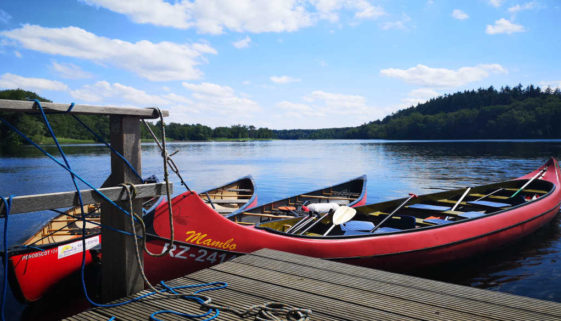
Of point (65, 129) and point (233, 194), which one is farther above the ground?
point (65, 129)

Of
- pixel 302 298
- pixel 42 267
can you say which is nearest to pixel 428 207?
pixel 302 298

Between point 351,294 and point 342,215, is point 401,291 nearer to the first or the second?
point 351,294

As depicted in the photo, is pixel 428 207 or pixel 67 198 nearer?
pixel 67 198

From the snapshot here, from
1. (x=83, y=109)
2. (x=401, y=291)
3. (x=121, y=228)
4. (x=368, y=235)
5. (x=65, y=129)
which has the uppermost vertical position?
(x=65, y=129)

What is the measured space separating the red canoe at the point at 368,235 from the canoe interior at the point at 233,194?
4.95 meters

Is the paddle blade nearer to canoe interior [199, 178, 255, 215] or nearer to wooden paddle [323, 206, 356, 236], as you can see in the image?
wooden paddle [323, 206, 356, 236]

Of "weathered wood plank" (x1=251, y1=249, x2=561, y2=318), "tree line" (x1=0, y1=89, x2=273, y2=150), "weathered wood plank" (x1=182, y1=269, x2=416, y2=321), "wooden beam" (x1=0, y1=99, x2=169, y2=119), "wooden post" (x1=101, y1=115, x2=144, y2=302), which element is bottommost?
"weathered wood plank" (x1=251, y1=249, x2=561, y2=318)

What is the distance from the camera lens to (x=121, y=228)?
3799mm

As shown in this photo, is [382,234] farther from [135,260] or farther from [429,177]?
[429,177]

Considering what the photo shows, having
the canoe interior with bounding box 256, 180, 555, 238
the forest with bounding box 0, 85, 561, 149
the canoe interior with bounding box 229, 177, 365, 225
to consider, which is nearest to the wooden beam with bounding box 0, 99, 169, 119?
the canoe interior with bounding box 256, 180, 555, 238

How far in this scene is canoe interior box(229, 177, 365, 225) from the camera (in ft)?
35.0

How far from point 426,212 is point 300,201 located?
454 cm

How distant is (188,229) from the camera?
6.03 metres

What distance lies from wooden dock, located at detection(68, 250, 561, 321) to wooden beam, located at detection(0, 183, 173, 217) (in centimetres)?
125
